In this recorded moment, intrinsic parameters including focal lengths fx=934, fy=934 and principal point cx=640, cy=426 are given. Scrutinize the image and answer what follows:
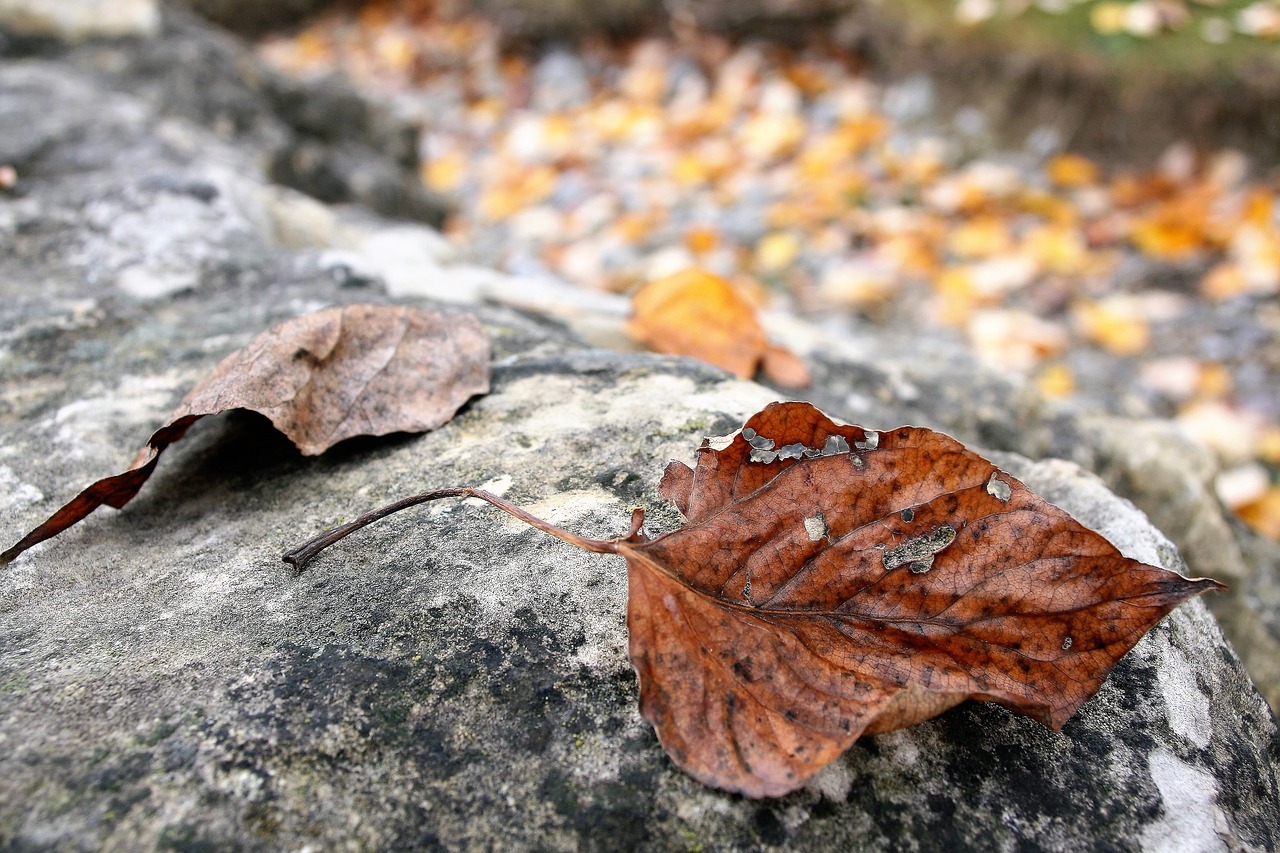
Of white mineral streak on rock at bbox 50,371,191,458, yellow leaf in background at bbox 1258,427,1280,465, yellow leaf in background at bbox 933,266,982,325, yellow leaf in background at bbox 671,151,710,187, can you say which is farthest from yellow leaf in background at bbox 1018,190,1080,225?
white mineral streak on rock at bbox 50,371,191,458

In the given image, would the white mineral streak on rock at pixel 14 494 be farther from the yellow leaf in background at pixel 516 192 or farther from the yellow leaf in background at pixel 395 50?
the yellow leaf in background at pixel 395 50

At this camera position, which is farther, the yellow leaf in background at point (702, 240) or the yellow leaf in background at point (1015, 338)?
the yellow leaf in background at point (702, 240)

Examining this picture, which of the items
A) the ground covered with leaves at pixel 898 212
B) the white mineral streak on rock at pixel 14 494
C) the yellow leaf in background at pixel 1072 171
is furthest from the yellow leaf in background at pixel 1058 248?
the white mineral streak on rock at pixel 14 494

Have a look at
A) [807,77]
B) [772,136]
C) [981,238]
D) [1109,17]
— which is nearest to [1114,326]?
[981,238]

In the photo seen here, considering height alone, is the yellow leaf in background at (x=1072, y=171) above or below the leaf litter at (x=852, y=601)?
below

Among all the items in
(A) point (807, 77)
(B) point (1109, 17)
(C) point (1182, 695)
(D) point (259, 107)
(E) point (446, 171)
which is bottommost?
(E) point (446, 171)

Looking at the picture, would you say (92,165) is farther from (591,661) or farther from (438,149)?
(438,149)

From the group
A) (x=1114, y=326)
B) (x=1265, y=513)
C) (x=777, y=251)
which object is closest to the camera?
(x=1265, y=513)

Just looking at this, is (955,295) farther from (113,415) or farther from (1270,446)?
(113,415)
